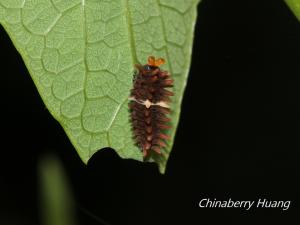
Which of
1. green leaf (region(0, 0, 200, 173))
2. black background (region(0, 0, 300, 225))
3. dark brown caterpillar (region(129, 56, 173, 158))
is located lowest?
black background (region(0, 0, 300, 225))

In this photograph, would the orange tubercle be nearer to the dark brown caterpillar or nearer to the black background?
the dark brown caterpillar

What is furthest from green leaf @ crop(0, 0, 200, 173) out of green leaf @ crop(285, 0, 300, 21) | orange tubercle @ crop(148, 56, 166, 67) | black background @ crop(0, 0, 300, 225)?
black background @ crop(0, 0, 300, 225)

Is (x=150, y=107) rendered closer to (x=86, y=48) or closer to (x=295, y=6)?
Answer: (x=86, y=48)

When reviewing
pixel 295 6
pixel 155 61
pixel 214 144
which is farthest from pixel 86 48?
pixel 214 144

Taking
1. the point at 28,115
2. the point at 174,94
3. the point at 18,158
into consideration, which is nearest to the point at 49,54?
the point at 174,94

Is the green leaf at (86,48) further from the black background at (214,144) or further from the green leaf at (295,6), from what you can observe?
the black background at (214,144)
